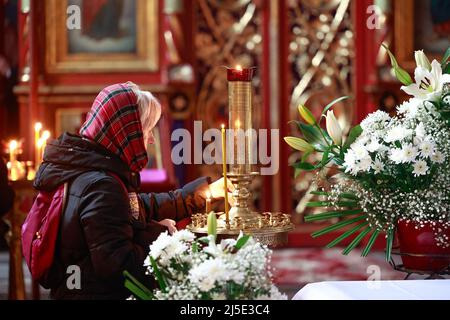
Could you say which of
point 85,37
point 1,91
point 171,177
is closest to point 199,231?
point 171,177

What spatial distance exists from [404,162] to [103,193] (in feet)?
2.73

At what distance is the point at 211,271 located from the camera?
173 cm

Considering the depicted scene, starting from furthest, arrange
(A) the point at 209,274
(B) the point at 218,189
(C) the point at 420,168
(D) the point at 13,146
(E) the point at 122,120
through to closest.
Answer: (D) the point at 13,146 < (B) the point at 218,189 < (E) the point at 122,120 < (C) the point at 420,168 < (A) the point at 209,274

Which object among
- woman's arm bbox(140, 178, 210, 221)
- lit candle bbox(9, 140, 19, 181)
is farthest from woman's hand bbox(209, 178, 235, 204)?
lit candle bbox(9, 140, 19, 181)

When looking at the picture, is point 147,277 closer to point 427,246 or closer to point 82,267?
point 82,267

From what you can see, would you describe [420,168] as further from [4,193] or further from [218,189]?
[4,193]

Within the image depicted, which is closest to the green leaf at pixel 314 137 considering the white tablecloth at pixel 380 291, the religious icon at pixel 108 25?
the white tablecloth at pixel 380 291

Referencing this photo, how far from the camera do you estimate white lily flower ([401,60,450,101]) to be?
2299mm

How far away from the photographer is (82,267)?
2484mm

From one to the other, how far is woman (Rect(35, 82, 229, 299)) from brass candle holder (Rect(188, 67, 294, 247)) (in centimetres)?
21

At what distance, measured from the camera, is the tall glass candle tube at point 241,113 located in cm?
229

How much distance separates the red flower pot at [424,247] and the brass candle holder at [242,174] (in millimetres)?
314

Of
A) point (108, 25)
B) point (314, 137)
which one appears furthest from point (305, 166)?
point (108, 25)

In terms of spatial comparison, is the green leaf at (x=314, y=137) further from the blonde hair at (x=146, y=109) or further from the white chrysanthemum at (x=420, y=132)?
the blonde hair at (x=146, y=109)
